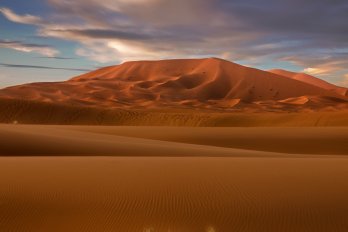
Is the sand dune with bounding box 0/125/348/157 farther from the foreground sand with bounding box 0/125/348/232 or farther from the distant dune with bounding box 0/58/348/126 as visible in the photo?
the distant dune with bounding box 0/58/348/126

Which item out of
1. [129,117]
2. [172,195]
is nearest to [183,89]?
[129,117]

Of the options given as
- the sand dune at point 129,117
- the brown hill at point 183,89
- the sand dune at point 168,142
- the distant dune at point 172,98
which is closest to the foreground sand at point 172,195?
the sand dune at point 168,142

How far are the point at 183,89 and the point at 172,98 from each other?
510 inches

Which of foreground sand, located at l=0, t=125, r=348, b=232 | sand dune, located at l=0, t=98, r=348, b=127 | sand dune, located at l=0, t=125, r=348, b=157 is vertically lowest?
sand dune, located at l=0, t=98, r=348, b=127

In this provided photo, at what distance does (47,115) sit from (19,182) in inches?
1554

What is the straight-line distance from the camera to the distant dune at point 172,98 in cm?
4447

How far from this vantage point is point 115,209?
227 inches

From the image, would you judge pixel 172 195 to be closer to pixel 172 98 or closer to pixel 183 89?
pixel 172 98

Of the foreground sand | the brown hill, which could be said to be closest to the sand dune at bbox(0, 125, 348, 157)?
the foreground sand

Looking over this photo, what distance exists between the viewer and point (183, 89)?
103 meters

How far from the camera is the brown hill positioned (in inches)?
3250

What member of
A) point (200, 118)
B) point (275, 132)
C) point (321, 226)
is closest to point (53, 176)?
point (321, 226)

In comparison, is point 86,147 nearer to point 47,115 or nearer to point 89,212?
point 89,212

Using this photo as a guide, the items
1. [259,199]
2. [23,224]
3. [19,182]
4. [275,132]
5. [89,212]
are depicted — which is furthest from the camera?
[275,132]
